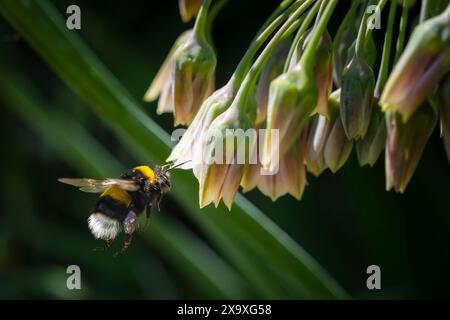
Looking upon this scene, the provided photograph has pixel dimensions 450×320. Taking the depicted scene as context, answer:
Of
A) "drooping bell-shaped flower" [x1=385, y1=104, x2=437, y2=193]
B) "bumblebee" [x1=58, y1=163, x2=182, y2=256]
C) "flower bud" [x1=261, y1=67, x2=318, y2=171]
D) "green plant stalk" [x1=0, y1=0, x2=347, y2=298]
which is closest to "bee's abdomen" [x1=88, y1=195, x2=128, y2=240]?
"bumblebee" [x1=58, y1=163, x2=182, y2=256]

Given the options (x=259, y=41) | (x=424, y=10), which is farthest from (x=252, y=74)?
(x=424, y=10)

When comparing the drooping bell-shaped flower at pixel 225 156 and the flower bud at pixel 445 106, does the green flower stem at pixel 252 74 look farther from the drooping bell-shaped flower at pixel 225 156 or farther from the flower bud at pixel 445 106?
the flower bud at pixel 445 106

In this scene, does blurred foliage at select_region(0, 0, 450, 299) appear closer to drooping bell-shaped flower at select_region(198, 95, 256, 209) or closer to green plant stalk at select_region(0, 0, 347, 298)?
green plant stalk at select_region(0, 0, 347, 298)

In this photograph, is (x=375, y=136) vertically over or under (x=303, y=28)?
under

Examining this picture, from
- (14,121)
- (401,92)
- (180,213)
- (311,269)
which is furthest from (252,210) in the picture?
(14,121)

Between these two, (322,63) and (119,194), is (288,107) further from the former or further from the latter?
(119,194)

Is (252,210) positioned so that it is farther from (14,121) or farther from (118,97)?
(14,121)
